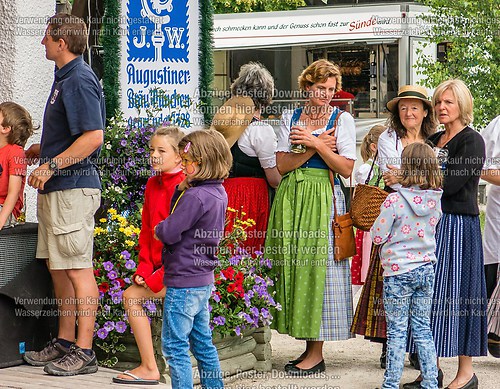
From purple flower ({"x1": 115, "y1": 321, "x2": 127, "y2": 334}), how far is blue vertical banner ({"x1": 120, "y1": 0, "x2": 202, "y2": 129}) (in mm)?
1831

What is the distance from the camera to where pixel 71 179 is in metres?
5.28

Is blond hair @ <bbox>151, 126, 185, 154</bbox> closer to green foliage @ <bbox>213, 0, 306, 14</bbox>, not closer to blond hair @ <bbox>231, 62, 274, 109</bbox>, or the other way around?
blond hair @ <bbox>231, 62, 274, 109</bbox>

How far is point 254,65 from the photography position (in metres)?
6.90

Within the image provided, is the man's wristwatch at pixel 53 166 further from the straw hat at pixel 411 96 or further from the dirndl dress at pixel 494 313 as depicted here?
the dirndl dress at pixel 494 313

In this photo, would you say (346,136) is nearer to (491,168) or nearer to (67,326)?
(491,168)

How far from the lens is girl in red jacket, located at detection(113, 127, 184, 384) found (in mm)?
5082

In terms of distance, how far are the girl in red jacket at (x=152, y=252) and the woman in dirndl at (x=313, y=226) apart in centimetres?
137

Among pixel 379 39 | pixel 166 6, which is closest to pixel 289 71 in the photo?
pixel 379 39

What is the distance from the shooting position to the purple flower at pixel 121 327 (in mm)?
5629

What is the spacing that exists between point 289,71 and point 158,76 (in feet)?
41.3

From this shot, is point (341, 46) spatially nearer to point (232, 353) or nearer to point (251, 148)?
point (251, 148)

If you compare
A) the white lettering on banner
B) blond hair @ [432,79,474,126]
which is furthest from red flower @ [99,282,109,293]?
the white lettering on banner

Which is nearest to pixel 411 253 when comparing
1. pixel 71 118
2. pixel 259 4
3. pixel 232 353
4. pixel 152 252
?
pixel 232 353

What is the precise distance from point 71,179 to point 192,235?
3.35ft
